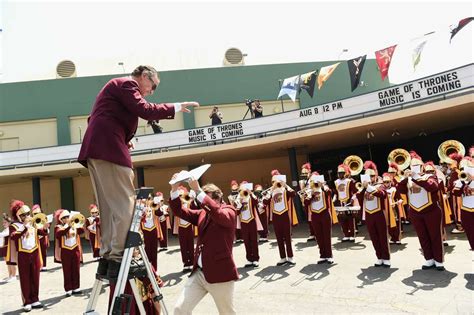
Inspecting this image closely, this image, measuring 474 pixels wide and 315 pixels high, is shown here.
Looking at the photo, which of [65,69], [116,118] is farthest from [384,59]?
[65,69]

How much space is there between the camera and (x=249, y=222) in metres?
9.98

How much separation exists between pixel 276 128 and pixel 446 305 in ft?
38.1

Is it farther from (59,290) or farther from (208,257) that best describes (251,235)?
(208,257)

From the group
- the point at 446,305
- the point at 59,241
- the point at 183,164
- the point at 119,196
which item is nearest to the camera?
the point at 119,196

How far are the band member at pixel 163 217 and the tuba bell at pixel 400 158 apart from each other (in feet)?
20.4

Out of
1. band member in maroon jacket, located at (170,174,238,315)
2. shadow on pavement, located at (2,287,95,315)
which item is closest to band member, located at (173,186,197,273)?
shadow on pavement, located at (2,287,95,315)

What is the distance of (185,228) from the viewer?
1020 centimetres

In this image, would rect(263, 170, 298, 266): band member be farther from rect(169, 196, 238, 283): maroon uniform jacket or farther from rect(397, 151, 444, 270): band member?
rect(169, 196, 238, 283): maroon uniform jacket

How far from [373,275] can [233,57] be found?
1960 centimetres

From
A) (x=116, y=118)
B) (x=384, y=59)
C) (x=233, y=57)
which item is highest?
(x=233, y=57)

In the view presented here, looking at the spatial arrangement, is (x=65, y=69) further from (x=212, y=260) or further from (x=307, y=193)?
(x=212, y=260)

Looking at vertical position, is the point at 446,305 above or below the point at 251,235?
below

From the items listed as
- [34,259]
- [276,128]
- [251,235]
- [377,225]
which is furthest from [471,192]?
[276,128]

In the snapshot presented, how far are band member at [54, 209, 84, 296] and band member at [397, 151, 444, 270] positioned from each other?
7093mm
